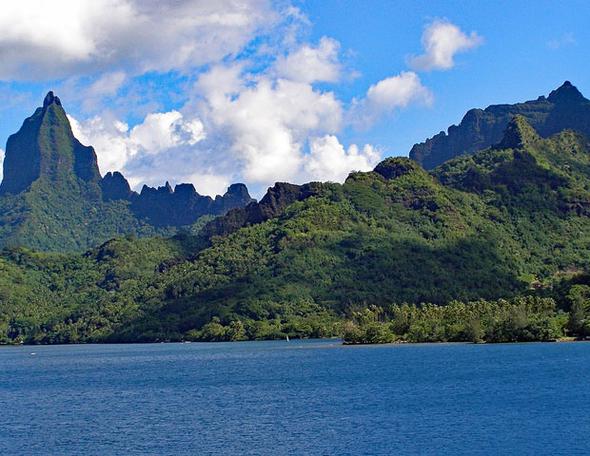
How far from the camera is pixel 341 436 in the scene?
104 m

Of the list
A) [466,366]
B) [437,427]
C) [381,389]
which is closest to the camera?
[437,427]

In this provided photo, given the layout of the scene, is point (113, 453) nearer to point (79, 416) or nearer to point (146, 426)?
point (146, 426)

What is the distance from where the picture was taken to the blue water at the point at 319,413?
3903 inches

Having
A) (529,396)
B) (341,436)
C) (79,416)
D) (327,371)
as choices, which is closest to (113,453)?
(341,436)

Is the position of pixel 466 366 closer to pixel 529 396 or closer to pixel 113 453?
pixel 529 396

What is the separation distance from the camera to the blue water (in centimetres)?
9912

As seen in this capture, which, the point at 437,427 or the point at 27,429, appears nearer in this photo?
the point at 437,427

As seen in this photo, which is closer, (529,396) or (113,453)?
(113,453)

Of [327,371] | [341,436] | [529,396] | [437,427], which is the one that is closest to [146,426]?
[341,436]

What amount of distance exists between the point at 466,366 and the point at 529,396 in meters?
52.1

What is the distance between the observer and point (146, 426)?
117 m

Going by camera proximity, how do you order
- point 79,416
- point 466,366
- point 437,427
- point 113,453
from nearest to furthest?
point 113,453, point 437,427, point 79,416, point 466,366

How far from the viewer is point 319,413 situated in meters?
124

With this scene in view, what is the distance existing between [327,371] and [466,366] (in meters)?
Result: 28.5
